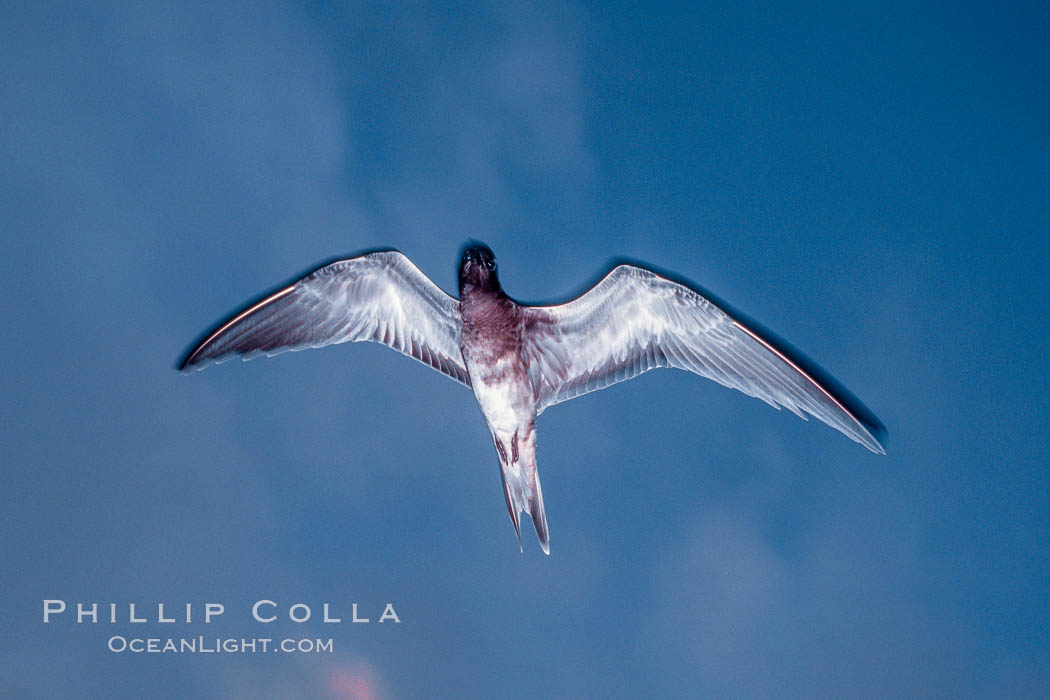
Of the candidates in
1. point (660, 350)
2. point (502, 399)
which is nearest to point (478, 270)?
point (502, 399)

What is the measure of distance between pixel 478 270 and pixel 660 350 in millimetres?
790

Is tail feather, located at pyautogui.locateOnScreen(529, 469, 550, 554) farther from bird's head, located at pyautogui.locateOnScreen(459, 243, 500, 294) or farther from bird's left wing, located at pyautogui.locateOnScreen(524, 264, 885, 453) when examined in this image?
bird's head, located at pyautogui.locateOnScreen(459, 243, 500, 294)

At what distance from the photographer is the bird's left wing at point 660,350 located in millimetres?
2150

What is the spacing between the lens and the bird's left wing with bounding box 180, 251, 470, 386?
7.66 ft

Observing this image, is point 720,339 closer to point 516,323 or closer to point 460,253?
point 516,323

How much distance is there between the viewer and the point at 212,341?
2311 mm

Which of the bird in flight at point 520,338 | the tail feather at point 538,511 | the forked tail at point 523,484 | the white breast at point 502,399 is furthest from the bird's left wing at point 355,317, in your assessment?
the tail feather at point 538,511

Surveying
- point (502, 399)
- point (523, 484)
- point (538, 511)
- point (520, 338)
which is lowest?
point (538, 511)

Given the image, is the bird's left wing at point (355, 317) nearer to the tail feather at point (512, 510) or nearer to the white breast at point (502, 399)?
the white breast at point (502, 399)

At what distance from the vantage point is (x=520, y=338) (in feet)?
7.84

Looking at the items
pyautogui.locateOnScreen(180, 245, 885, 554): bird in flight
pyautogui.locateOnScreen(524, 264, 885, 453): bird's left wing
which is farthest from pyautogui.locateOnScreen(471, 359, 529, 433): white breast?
pyautogui.locateOnScreen(524, 264, 885, 453): bird's left wing

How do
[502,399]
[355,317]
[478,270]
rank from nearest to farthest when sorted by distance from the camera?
[478,270] → [502,399] → [355,317]

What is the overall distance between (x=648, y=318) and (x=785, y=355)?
0.52 metres

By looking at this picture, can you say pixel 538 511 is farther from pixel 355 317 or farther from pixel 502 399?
pixel 355 317
